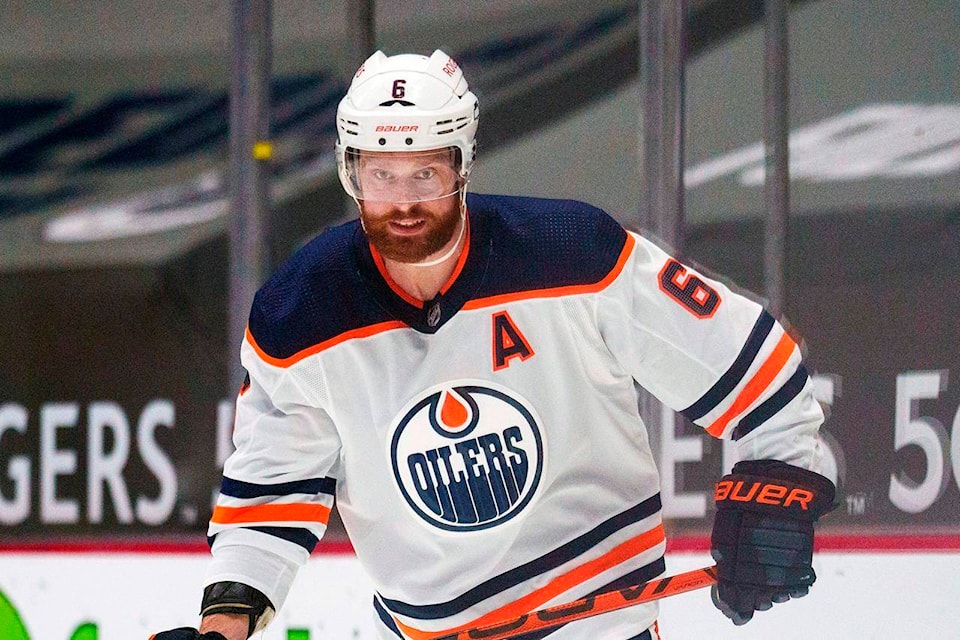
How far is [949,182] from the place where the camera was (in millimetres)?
Answer: 2498

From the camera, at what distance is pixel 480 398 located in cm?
163

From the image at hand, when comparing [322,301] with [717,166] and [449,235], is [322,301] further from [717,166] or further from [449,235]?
[717,166]

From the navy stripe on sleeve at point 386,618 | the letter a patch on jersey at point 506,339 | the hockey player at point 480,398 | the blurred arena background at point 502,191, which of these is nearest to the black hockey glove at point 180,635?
the hockey player at point 480,398

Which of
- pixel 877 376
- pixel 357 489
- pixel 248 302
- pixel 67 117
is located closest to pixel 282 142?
pixel 67 117

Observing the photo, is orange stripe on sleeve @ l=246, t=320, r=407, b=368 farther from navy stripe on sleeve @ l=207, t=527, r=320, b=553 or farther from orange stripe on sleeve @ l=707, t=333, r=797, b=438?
orange stripe on sleeve @ l=707, t=333, r=797, b=438

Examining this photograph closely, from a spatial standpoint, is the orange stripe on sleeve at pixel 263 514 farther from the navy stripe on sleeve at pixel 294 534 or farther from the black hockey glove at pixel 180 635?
the black hockey glove at pixel 180 635

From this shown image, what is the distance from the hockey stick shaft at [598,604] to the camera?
5.31 feet

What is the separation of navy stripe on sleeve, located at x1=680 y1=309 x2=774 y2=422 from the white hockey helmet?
1.20 ft

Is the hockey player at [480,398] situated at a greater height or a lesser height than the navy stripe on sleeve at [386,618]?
greater

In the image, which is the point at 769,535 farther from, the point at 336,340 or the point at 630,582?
the point at 336,340

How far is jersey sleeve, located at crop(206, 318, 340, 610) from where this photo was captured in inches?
64.9

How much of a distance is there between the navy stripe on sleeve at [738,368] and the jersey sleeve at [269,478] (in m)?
0.44

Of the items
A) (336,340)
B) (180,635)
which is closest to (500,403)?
(336,340)

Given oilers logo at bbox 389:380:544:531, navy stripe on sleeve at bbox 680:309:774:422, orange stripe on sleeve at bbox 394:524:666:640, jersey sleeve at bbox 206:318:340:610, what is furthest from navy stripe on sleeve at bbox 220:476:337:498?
navy stripe on sleeve at bbox 680:309:774:422
